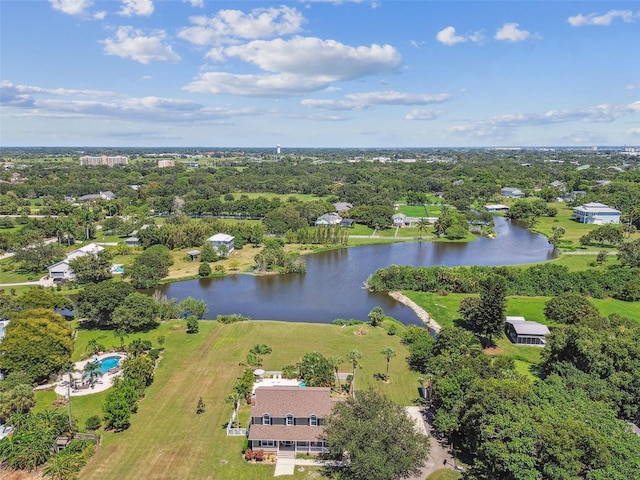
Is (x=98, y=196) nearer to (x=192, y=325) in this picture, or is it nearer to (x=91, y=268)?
(x=91, y=268)

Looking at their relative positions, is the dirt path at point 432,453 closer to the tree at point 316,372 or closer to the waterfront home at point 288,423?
the waterfront home at point 288,423

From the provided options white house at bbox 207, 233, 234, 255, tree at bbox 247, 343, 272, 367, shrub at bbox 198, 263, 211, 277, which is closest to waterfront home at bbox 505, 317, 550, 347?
tree at bbox 247, 343, 272, 367

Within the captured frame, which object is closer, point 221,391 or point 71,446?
point 71,446

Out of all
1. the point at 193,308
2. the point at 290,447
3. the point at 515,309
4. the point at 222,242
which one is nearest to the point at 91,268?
the point at 193,308

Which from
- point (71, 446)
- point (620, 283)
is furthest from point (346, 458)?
point (620, 283)

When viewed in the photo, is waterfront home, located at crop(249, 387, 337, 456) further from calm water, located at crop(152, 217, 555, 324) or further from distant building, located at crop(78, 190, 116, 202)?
distant building, located at crop(78, 190, 116, 202)

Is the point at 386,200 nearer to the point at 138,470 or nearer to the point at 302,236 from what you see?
the point at 302,236
